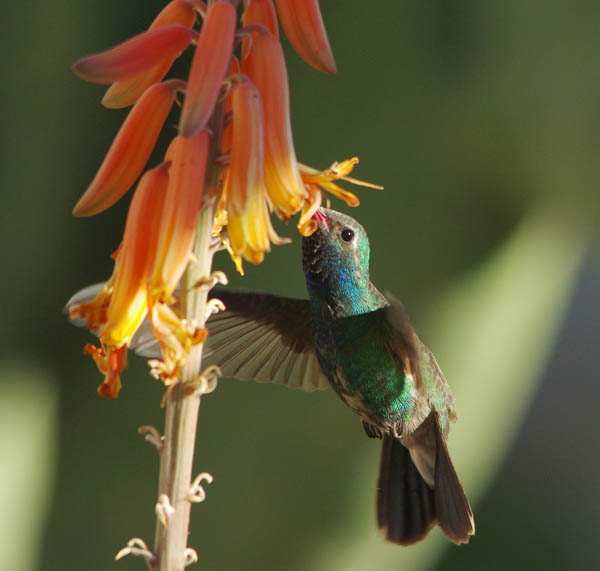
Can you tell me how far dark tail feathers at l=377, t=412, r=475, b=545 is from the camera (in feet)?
3.32

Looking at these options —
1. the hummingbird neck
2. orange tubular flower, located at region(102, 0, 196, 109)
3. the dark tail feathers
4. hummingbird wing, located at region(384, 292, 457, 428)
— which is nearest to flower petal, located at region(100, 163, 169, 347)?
orange tubular flower, located at region(102, 0, 196, 109)

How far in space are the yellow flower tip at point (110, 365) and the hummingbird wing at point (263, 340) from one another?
0.37 metres

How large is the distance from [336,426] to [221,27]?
0.96m

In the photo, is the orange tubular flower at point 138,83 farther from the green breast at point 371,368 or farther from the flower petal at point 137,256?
the green breast at point 371,368

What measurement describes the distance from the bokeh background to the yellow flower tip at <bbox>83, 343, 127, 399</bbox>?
65 cm

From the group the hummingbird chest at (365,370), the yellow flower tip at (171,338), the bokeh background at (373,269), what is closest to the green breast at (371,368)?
the hummingbird chest at (365,370)

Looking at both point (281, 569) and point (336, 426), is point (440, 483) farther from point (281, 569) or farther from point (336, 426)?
point (281, 569)

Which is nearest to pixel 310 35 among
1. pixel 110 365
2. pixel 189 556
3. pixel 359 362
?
pixel 110 365

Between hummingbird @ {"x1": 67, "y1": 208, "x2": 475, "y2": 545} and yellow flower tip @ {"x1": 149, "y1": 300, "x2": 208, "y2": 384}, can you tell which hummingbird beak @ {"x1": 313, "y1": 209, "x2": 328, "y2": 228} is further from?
yellow flower tip @ {"x1": 149, "y1": 300, "x2": 208, "y2": 384}

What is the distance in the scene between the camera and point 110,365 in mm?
543

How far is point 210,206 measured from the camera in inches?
20.7

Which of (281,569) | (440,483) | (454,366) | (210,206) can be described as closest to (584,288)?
(454,366)

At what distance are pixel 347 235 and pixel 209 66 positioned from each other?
0.46 m

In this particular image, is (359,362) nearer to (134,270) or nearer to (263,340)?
(263,340)
